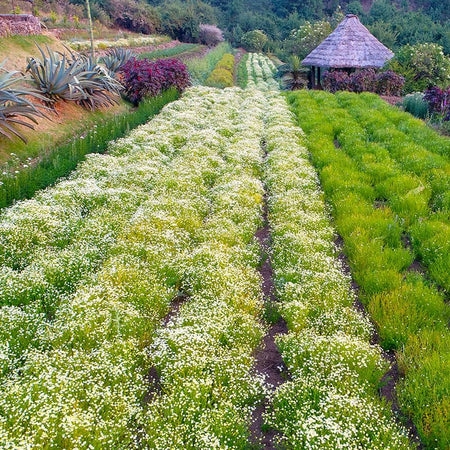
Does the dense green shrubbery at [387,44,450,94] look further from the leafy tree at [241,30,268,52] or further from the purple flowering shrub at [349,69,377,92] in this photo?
the leafy tree at [241,30,268,52]

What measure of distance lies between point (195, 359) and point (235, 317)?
3.37 ft

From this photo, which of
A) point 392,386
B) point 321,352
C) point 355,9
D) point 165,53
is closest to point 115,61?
point 321,352

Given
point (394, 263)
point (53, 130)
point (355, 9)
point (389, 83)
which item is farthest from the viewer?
point (355, 9)

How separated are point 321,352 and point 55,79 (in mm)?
12855

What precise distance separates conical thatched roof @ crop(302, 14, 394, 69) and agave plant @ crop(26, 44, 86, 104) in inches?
770

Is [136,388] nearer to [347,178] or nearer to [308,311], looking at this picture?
[308,311]

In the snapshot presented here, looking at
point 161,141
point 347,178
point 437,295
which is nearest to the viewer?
point 437,295

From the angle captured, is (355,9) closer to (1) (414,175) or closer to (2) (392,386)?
(1) (414,175)

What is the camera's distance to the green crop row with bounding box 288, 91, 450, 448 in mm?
4129

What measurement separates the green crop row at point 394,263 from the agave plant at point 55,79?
831cm

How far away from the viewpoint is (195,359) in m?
4.39

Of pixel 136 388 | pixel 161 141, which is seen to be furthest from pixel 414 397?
pixel 161 141

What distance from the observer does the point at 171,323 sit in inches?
200

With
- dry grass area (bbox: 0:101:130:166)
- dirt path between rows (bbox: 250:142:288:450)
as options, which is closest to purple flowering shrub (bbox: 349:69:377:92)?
dry grass area (bbox: 0:101:130:166)
